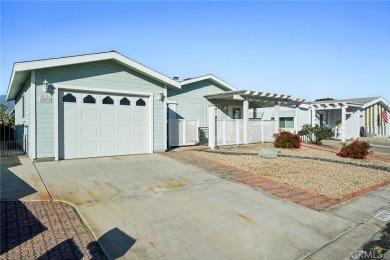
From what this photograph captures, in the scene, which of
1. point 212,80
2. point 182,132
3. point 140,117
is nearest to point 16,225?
point 140,117

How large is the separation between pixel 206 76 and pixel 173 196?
38.2 ft

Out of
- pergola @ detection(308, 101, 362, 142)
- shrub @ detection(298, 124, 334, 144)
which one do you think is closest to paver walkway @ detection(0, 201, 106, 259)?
shrub @ detection(298, 124, 334, 144)

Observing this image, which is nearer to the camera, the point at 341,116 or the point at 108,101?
the point at 108,101

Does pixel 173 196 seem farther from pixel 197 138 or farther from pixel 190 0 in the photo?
pixel 197 138

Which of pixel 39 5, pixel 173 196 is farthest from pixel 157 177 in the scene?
pixel 39 5

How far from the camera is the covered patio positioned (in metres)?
13.3

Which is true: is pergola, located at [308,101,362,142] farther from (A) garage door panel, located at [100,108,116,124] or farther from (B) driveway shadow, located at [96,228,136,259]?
(B) driveway shadow, located at [96,228,136,259]

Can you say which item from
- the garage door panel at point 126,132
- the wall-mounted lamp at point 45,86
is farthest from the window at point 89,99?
the garage door panel at point 126,132

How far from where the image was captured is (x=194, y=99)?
53.0 ft

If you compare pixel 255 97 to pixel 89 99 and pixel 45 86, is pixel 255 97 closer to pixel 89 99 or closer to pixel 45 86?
pixel 89 99

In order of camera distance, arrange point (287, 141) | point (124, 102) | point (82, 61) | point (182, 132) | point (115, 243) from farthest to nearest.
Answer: point (287, 141), point (182, 132), point (124, 102), point (82, 61), point (115, 243)

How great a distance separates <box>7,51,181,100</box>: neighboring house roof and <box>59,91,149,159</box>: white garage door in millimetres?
1069

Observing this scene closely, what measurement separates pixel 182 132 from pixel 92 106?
17.7 ft

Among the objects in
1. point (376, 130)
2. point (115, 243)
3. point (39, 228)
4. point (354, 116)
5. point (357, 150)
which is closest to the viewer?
point (115, 243)
